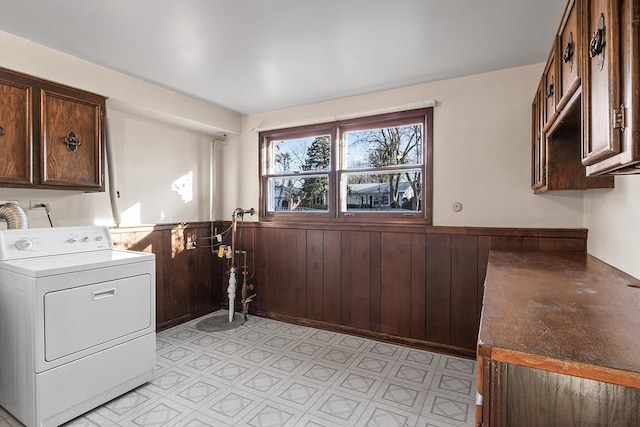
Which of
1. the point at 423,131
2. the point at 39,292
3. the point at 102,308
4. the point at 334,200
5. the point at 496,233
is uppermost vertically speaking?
the point at 423,131

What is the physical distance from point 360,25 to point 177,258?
2959mm

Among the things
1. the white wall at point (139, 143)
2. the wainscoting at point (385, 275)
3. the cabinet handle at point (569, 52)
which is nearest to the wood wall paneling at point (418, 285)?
the wainscoting at point (385, 275)

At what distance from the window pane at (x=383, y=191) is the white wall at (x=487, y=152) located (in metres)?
0.23

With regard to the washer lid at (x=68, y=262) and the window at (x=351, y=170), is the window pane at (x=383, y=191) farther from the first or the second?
the washer lid at (x=68, y=262)

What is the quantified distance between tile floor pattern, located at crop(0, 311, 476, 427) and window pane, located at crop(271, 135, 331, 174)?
6.00ft

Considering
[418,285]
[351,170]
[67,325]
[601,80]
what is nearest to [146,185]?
[67,325]

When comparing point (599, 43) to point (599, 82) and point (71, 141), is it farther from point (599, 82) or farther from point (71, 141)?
point (71, 141)

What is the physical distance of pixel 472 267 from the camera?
2.80 m

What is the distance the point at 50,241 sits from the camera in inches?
90.6

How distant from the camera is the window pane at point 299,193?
360 centimetres

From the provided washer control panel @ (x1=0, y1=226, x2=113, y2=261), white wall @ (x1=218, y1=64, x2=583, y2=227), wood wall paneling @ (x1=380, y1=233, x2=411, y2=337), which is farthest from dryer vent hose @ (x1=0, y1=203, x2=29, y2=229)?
white wall @ (x1=218, y1=64, x2=583, y2=227)

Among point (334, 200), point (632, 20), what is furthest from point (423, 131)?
point (632, 20)

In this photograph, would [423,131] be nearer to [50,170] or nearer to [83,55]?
[83,55]

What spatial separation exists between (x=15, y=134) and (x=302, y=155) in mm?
2413
